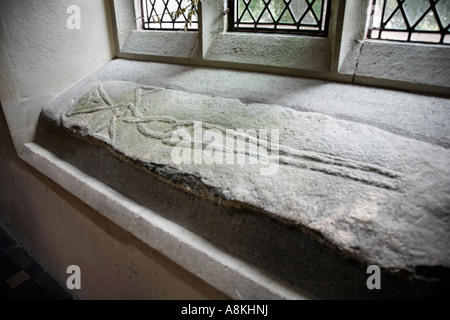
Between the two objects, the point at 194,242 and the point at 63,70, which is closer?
the point at 194,242

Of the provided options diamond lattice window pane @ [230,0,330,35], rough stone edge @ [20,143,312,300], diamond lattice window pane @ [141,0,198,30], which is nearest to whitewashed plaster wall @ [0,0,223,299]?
rough stone edge @ [20,143,312,300]

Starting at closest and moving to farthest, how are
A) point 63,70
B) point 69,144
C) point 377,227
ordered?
point 377,227 < point 69,144 < point 63,70

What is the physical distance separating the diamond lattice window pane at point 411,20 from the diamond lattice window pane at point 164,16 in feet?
4.65

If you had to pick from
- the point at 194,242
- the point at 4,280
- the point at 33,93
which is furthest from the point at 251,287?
the point at 4,280

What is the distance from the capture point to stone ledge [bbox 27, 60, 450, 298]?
0.94 meters

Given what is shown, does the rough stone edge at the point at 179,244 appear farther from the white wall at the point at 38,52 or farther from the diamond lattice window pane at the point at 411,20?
the diamond lattice window pane at the point at 411,20

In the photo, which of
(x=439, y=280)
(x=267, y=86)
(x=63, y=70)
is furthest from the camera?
(x=63, y=70)

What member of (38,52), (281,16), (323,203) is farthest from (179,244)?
(38,52)

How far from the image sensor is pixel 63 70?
2.52 meters

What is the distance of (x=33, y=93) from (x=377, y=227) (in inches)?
100

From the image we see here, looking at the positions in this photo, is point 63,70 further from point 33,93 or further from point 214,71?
point 214,71

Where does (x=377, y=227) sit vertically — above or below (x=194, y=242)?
above

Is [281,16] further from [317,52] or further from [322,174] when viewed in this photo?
[322,174]
